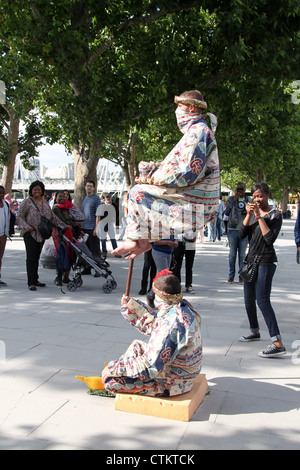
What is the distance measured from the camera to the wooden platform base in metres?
3.34

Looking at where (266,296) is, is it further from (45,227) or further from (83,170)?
(83,170)

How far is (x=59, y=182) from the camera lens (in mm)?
71750

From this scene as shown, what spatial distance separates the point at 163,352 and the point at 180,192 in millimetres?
1196

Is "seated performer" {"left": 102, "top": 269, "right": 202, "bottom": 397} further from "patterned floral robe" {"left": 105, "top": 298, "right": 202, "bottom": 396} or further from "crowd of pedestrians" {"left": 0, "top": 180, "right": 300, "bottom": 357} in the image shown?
"crowd of pedestrians" {"left": 0, "top": 180, "right": 300, "bottom": 357}

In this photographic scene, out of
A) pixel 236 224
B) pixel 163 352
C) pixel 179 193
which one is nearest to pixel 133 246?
pixel 179 193

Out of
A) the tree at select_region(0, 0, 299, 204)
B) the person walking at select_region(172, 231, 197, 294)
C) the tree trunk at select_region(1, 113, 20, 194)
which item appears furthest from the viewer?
the tree trunk at select_region(1, 113, 20, 194)

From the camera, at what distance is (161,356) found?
3.40 m

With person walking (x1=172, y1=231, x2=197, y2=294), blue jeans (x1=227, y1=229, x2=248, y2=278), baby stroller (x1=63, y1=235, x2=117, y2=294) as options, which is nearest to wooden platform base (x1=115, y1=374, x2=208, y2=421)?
person walking (x1=172, y1=231, x2=197, y2=294)

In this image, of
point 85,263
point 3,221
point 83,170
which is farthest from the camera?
point 83,170

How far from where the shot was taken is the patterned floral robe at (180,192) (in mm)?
3066
